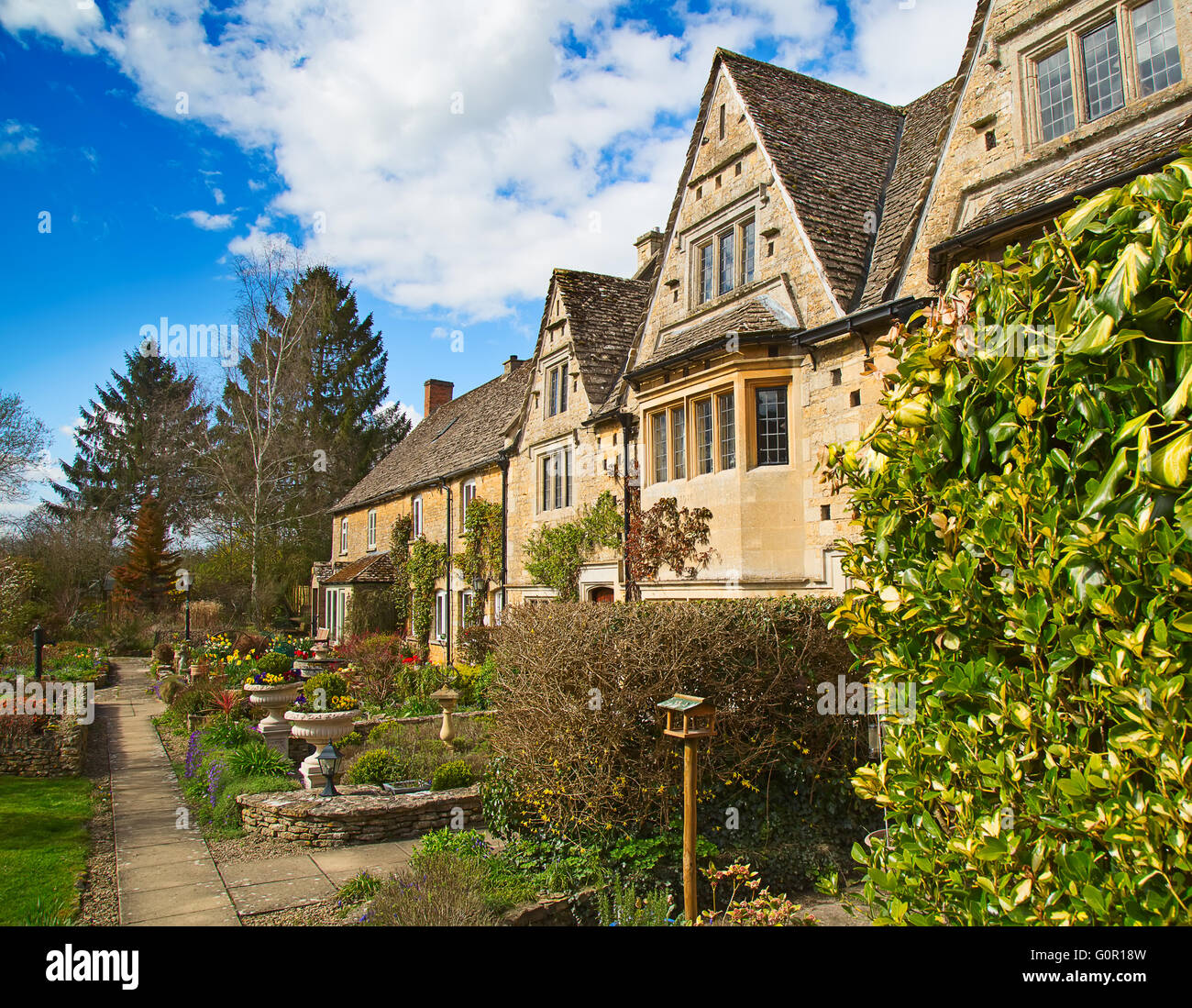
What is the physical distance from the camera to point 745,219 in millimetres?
13969

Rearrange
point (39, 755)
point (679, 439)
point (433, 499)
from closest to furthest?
point (39, 755), point (679, 439), point (433, 499)

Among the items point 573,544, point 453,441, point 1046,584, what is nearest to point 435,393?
point 453,441

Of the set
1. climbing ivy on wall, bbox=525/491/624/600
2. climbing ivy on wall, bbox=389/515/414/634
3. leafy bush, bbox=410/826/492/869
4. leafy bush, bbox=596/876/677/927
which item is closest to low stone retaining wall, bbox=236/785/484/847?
leafy bush, bbox=410/826/492/869

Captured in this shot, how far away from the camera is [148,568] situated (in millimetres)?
39625

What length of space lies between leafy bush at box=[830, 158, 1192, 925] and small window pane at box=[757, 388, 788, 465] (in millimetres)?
8975

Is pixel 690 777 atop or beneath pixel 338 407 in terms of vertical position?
beneath

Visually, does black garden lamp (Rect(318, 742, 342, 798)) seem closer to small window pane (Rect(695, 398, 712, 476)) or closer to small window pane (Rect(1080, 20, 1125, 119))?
small window pane (Rect(695, 398, 712, 476))

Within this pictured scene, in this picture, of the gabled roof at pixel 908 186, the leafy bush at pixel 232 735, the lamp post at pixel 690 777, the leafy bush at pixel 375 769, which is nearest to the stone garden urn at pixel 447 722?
the leafy bush at pixel 375 769

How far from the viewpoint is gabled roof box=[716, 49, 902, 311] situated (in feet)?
40.3

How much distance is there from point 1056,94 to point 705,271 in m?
6.66

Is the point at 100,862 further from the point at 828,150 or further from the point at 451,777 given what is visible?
the point at 828,150

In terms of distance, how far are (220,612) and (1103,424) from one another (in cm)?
3799

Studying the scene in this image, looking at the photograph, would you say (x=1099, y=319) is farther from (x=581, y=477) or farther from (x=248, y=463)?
(x=248, y=463)
